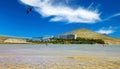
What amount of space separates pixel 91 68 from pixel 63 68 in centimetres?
287

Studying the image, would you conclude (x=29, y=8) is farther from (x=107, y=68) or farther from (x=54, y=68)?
(x=107, y=68)

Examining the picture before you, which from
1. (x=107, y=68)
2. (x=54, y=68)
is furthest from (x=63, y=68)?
(x=107, y=68)

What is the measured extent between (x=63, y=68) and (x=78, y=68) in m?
1.50

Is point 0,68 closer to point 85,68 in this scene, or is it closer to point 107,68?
point 85,68

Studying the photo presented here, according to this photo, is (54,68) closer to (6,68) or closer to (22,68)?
(22,68)

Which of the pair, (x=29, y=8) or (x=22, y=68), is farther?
(x=29, y=8)

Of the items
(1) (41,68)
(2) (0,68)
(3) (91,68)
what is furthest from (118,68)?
(2) (0,68)

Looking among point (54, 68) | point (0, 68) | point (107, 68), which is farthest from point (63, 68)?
point (0, 68)

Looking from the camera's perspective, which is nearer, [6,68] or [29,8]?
[6,68]

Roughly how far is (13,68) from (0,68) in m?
1.21

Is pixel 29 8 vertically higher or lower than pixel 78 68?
higher

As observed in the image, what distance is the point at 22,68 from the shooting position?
2450 cm

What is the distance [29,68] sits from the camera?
24.7m

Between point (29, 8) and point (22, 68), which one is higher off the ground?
point (29, 8)
